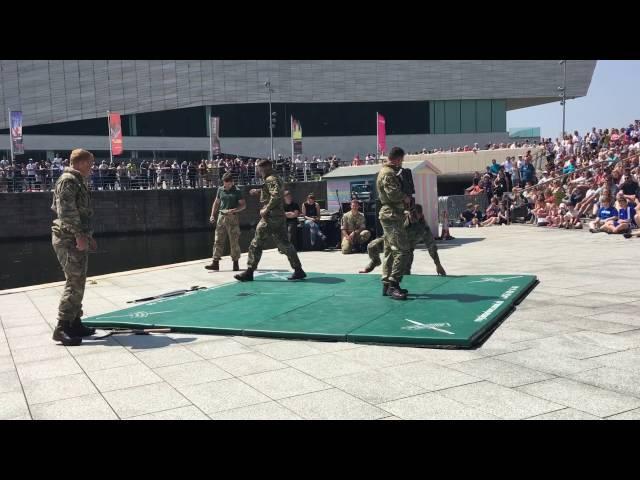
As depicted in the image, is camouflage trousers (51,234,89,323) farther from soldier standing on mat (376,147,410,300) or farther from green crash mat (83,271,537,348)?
soldier standing on mat (376,147,410,300)

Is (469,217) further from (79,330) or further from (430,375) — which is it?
(430,375)

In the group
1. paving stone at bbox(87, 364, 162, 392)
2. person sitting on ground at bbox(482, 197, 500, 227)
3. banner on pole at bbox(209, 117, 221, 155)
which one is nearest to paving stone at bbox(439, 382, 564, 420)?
paving stone at bbox(87, 364, 162, 392)

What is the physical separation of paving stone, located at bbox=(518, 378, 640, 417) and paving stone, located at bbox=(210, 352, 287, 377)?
2.15m

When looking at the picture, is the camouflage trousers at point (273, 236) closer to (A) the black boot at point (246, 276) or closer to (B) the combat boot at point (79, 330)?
(A) the black boot at point (246, 276)

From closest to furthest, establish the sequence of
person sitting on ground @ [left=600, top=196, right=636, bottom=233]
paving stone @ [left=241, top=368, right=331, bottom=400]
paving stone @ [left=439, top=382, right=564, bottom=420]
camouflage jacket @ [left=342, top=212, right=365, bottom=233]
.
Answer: paving stone @ [left=439, top=382, right=564, bottom=420] < paving stone @ [left=241, top=368, right=331, bottom=400] < camouflage jacket @ [left=342, top=212, right=365, bottom=233] < person sitting on ground @ [left=600, top=196, right=636, bottom=233]

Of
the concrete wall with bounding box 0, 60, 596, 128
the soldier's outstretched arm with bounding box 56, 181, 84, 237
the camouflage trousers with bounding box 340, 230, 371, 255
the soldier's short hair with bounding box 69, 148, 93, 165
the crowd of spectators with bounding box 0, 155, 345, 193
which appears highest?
the concrete wall with bounding box 0, 60, 596, 128

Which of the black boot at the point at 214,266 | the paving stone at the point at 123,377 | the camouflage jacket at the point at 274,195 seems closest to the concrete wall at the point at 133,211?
the black boot at the point at 214,266

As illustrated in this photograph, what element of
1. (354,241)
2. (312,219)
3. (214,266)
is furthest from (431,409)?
(312,219)

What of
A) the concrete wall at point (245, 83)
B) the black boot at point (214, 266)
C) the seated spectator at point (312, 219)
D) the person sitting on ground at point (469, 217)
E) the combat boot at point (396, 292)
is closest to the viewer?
the combat boot at point (396, 292)

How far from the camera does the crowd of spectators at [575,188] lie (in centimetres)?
1697

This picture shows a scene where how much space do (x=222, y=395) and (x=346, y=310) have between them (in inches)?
120

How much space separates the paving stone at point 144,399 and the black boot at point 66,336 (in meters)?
1.95

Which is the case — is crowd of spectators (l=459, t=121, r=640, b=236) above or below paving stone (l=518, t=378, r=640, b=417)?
above

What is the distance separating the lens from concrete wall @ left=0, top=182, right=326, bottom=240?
31.6 metres
